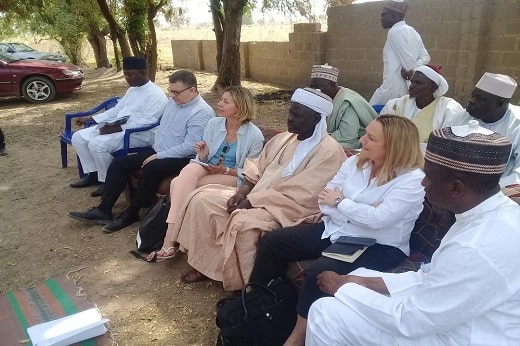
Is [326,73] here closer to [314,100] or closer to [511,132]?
[314,100]

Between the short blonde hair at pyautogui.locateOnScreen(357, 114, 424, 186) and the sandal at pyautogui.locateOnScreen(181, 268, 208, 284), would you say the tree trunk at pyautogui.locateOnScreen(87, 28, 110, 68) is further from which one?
the short blonde hair at pyautogui.locateOnScreen(357, 114, 424, 186)

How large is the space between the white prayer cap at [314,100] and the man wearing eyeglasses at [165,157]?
4.72ft

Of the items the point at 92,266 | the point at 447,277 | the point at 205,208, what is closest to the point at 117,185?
the point at 92,266

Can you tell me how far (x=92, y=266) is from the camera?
4008 millimetres

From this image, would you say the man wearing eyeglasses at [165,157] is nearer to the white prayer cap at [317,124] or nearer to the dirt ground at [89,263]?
the dirt ground at [89,263]

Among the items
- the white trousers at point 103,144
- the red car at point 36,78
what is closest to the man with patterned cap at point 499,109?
the white trousers at point 103,144

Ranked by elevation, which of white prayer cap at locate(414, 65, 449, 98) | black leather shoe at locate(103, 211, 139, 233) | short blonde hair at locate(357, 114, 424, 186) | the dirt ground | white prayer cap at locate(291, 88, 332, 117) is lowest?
the dirt ground

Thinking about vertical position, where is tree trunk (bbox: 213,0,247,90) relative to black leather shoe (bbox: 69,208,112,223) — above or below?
above

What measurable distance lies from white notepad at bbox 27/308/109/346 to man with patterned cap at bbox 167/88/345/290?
2.84 feet

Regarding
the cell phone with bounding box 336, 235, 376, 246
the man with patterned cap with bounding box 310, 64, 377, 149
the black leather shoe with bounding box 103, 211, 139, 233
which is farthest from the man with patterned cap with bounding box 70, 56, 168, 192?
the cell phone with bounding box 336, 235, 376, 246

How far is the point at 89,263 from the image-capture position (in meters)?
4.05

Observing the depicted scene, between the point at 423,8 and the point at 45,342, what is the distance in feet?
26.0

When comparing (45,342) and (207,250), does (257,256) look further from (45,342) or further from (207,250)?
(45,342)

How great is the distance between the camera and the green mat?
2.98 m
